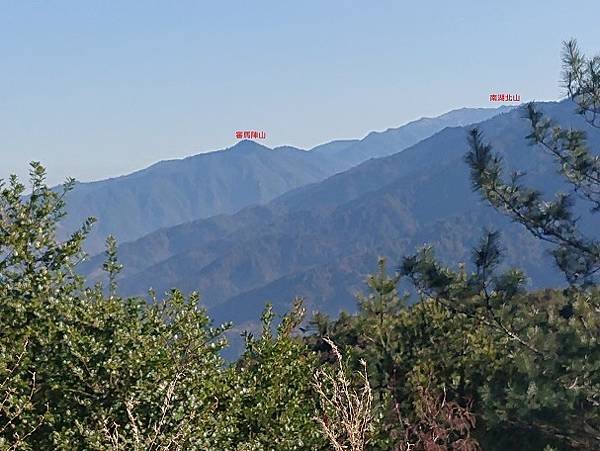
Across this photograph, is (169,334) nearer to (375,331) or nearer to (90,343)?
(90,343)

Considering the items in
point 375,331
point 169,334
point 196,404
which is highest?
point 169,334

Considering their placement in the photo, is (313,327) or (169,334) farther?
(313,327)

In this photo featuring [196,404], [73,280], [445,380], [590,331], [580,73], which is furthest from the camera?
[445,380]

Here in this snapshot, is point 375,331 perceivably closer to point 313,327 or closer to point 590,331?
point 313,327

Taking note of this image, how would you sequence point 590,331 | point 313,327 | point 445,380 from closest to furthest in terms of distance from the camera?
point 590,331 < point 445,380 < point 313,327

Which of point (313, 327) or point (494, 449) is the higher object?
point (313, 327)

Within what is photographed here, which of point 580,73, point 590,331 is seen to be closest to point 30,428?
point 590,331

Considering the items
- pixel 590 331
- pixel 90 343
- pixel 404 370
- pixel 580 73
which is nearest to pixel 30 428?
pixel 90 343
